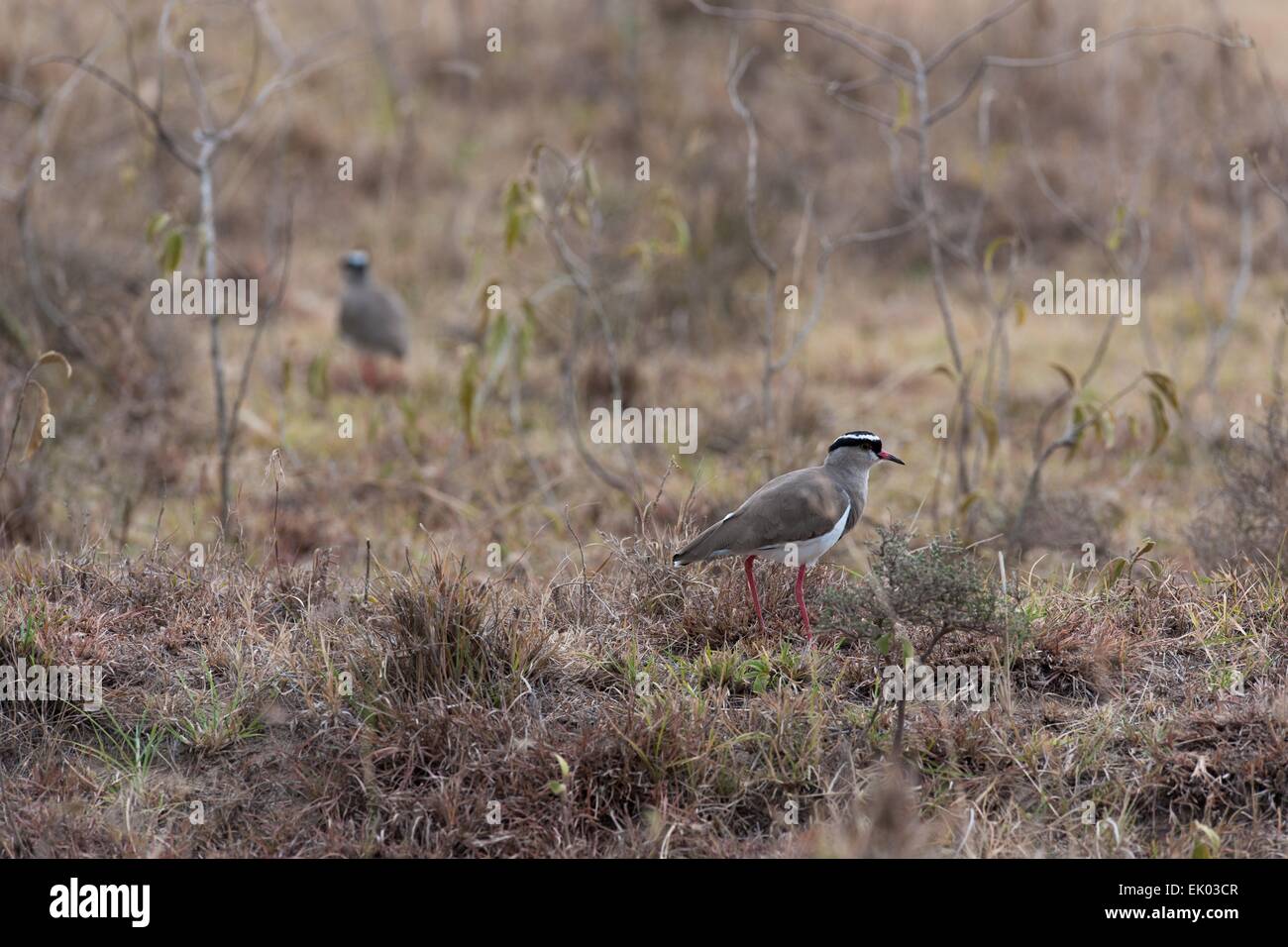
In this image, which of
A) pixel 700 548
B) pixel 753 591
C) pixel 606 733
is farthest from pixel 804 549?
pixel 606 733

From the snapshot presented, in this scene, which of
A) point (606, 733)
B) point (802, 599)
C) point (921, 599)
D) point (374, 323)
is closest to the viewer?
point (606, 733)

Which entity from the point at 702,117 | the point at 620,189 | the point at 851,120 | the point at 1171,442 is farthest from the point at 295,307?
the point at 1171,442

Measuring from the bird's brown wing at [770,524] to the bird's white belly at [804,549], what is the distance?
0.05 feet

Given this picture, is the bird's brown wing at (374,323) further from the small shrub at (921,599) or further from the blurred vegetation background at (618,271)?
the small shrub at (921,599)

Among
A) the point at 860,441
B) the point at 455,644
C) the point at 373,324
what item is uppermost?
the point at 373,324

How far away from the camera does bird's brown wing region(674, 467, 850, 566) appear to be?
4715 millimetres

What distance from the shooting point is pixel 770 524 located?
473cm

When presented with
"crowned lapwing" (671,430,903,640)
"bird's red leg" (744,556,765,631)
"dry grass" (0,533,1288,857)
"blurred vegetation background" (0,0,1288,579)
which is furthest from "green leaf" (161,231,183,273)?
"bird's red leg" (744,556,765,631)

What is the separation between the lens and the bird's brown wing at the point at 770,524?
4.71m

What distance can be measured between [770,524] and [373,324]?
246 inches

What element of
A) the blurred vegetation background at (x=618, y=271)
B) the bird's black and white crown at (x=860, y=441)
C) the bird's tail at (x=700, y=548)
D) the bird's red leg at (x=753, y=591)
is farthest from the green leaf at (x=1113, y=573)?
the bird's tail at (x=700, y=548)

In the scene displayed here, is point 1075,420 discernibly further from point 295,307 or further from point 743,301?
point 295,307

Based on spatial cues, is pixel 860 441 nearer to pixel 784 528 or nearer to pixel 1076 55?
pixel 784 528

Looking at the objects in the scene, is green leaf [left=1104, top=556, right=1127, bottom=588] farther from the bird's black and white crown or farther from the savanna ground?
the bird's black and white crown
